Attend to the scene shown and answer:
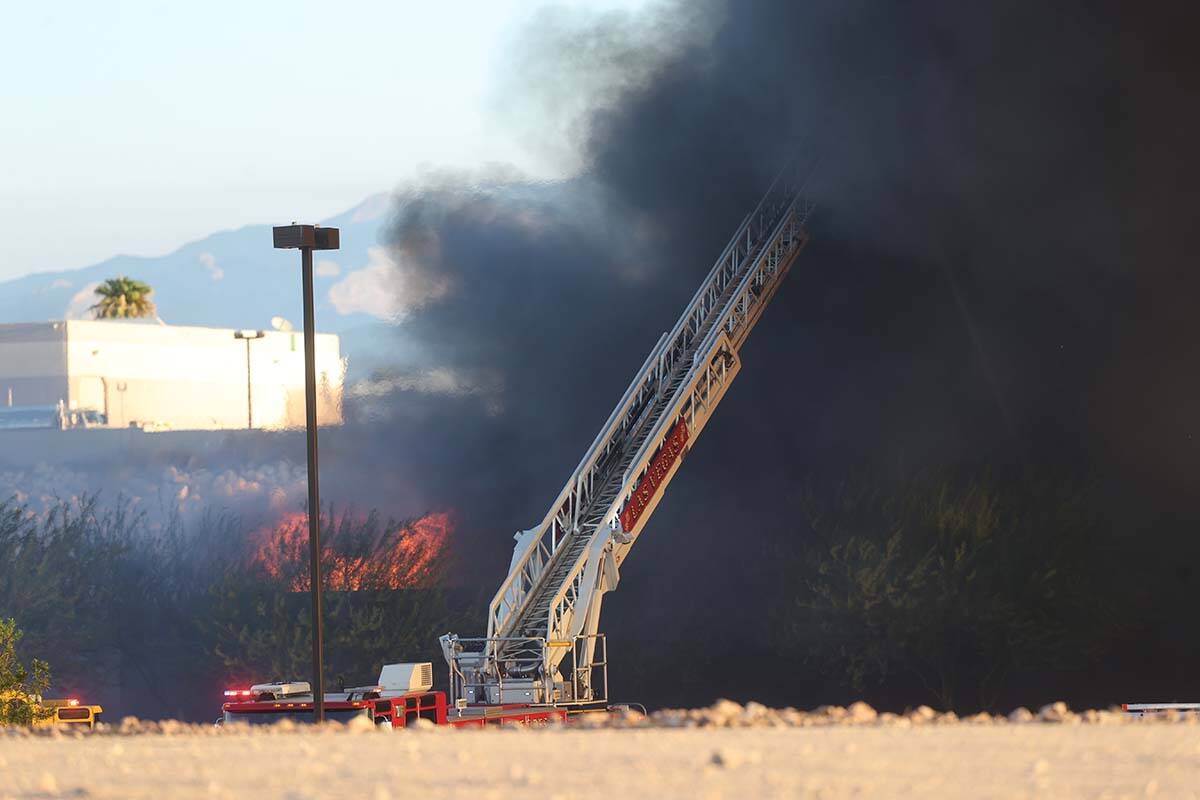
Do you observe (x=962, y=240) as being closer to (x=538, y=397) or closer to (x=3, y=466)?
(x=538, y=397)

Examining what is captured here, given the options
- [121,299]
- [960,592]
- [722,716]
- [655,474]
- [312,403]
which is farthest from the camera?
[121,299]

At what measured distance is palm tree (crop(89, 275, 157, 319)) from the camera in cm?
11006

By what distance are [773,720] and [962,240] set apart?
2823cm

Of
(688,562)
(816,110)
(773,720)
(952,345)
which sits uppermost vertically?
(816,110)

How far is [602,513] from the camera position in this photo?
30797 mm

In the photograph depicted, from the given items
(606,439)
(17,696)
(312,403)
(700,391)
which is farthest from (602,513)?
(17,696)

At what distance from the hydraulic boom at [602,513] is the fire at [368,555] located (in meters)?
11.8

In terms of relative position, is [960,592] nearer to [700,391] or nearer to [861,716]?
[700,391]

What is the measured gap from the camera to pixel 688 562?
4322cm

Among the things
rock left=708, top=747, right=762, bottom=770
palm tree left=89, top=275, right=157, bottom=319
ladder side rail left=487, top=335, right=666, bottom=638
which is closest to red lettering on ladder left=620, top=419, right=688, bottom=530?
ladder side rail left=487, top=335, right=666, bottom=638

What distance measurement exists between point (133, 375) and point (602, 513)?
73.2 meters

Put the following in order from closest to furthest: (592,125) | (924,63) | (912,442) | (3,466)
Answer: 1. (924,63)
2. (912,442)
3. (592,125)
4. (3,466)

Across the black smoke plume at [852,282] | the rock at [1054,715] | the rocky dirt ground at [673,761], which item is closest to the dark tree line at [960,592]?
the black smoke plume at [852,282]

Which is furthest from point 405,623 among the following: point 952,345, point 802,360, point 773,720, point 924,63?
point 773,720
